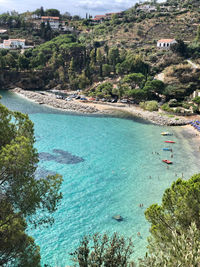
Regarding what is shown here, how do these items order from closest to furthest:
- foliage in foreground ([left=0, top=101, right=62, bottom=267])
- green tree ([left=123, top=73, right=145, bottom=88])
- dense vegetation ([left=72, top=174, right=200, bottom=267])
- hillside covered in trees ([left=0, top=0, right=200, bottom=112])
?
dense vegetation ([left=72, top=174, right=200, bottom=267]), foliage in foreground ([left=0, top=101, right=62, bottom=267]), hillside covered in trees ([left=0, top=0, right=200, bottom=112]), green tree ([left=123, top=73, right=145, bottom=88])

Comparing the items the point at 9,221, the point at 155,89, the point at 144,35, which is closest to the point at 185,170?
the point at 9,221

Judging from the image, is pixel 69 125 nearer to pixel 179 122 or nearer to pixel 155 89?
pixel 179 122

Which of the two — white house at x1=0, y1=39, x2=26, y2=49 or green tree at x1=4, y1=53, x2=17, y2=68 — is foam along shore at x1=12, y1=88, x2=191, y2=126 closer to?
green tree at x1=4, y1=53, x2=17, y2=68

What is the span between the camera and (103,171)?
39.8 metres

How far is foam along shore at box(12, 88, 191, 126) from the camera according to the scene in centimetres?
6703

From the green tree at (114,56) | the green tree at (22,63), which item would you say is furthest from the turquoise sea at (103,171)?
the green tree at (22,63)

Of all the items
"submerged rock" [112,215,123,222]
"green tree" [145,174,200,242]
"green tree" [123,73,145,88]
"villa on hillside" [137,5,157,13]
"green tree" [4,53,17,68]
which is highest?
"villa on hillside" [137,5,157,13]

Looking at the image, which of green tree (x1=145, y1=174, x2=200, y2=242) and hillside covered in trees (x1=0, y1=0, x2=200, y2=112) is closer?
green tree (x1=145, y1=174, x2=200, y2=242)

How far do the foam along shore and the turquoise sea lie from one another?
466cm

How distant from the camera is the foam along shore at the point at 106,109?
6703 cm

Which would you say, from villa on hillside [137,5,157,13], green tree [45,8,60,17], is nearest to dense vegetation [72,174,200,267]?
villa on hillside [137,5,157,13]

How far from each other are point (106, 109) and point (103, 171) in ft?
135

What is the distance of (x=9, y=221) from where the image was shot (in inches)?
593

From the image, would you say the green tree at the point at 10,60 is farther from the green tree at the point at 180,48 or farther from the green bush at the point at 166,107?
the green tree at the point at 180,48
